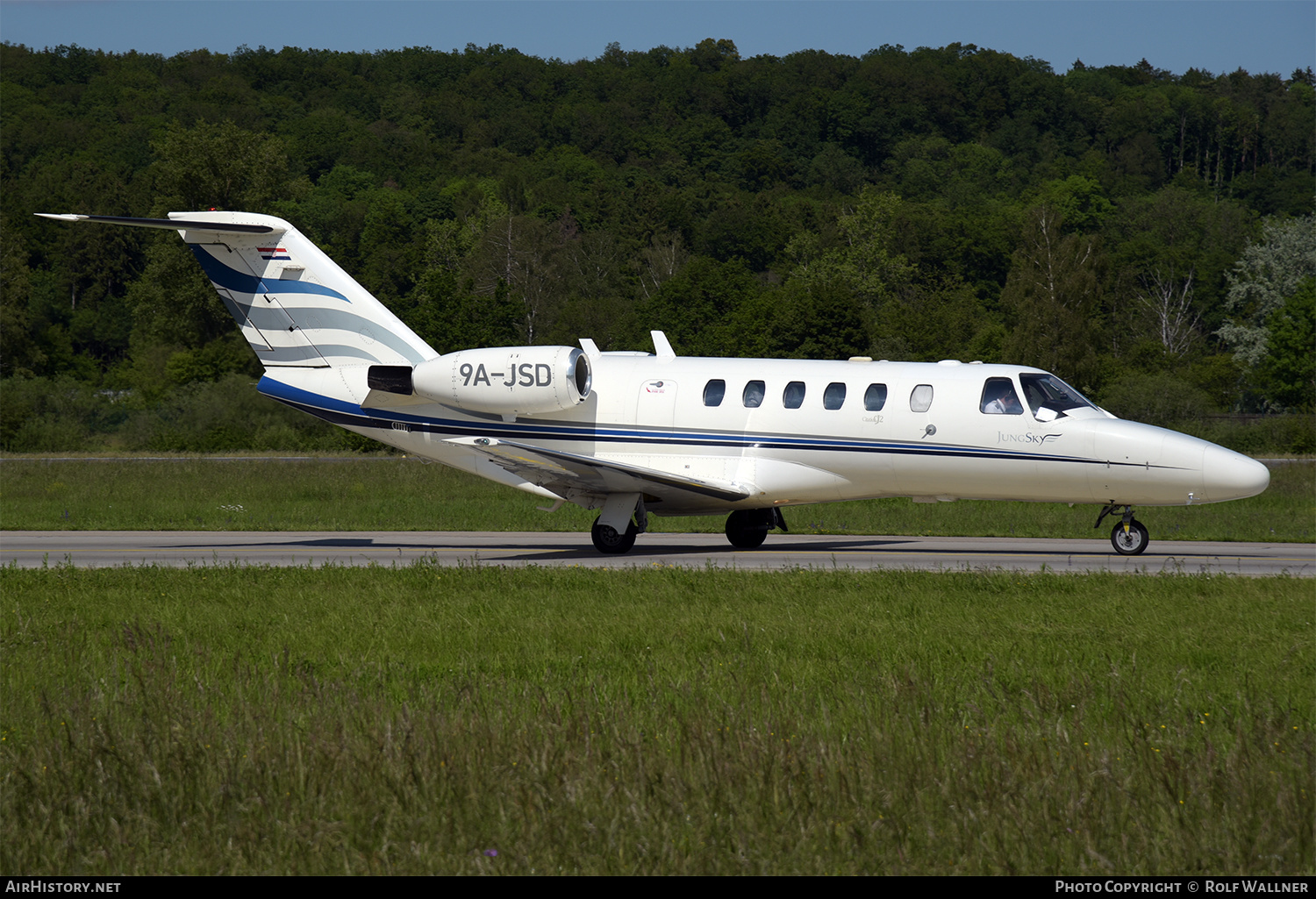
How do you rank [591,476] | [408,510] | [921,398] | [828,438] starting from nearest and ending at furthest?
1. [921,398]
2. [828,438]
3. [591,476]
4. [408,510]

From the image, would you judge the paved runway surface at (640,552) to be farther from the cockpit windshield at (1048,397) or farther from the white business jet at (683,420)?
the cockpit windshield at (1048,397)

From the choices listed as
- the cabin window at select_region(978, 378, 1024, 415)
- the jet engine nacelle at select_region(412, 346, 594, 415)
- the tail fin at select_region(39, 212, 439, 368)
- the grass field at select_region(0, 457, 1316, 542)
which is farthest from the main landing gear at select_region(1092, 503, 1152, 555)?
the tail fin at select_region(39, 212, 439, 368)

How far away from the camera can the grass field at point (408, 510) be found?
24.3 meters

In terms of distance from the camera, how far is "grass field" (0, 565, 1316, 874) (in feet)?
19.4

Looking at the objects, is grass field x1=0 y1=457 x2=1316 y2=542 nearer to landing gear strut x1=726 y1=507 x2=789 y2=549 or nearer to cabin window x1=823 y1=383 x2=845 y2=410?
landing gear strut x1=726 y1=507 x2=789 y2=549

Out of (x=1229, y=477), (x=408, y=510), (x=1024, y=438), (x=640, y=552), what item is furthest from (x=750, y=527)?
(x=408, y=510)

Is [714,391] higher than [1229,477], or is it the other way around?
[714,391]

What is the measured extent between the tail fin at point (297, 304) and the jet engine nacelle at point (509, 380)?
1116 mm

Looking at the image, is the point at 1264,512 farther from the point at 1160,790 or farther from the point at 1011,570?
the point at 1160,790

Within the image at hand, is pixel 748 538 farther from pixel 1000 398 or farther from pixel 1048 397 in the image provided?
pixel 1048 397

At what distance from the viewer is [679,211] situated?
4141 inches

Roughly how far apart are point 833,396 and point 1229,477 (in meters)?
5.45

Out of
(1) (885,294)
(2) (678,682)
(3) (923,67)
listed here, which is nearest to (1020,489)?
(2) (678,682)

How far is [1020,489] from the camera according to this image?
18016 millimetres
